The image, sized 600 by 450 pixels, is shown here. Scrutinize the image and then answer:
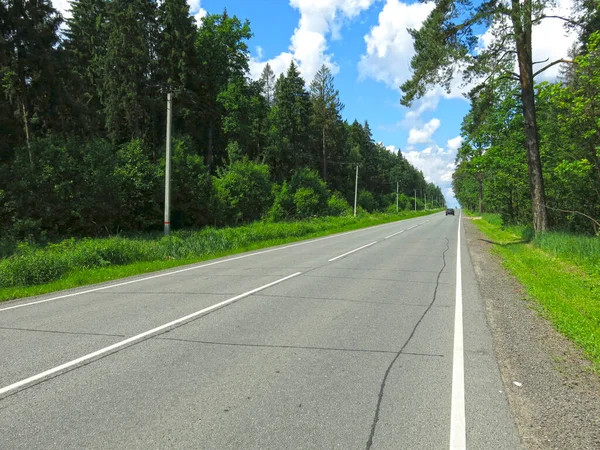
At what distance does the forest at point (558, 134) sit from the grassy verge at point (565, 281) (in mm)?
2709

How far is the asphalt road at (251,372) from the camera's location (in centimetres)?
328

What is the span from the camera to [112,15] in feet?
113

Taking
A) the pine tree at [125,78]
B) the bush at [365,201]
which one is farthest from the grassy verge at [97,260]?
the bush at [365,201]

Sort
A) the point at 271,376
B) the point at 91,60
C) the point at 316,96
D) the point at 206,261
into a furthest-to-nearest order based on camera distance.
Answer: the point at 316,96 < the point at 91,60 < the point at 206,261 < the point at 271,376

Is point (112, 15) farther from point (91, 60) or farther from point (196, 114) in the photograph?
point (196, 114)

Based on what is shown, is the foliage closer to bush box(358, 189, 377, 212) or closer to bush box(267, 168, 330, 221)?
bush box(267, 168, 330, 221)

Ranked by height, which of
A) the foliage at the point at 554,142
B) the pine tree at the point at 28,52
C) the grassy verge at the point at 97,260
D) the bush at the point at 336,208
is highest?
the pine tree at the point at 28,52

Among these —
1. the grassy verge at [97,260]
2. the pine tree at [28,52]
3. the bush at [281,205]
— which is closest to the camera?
the grassy verge at [97,260]

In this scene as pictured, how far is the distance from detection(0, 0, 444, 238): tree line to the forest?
54.1 feet

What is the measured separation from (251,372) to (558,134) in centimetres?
2372

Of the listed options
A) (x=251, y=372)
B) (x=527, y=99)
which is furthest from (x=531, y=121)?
(x=251, y=372)

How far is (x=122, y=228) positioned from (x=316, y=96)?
45.0 meters

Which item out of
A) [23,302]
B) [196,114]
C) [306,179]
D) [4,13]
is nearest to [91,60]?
[196,114]

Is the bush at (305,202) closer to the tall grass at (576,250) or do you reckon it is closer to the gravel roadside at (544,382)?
the tall grass at (576,250)
